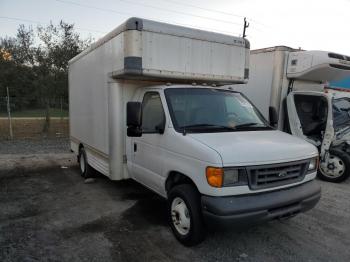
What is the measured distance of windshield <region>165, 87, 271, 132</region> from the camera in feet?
14.4

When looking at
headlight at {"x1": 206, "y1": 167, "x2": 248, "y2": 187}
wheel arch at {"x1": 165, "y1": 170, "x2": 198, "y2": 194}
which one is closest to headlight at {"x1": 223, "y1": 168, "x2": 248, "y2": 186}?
headlight at {"x1": 206, "y1": 167, "x2": 248, "y2": 187}

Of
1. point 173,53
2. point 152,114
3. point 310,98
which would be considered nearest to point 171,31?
point 173,53

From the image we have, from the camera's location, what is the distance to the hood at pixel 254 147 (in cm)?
358

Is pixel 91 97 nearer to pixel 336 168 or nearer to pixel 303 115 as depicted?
pixel 303 115

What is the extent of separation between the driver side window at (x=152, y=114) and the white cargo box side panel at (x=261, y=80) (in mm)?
4380

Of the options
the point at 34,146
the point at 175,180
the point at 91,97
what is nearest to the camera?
the point at 175,180

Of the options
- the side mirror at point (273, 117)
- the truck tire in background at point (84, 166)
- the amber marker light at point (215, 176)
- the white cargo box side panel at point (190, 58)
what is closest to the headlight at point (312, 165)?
the side mirror at point (273, 117)

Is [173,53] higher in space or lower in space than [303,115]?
higher

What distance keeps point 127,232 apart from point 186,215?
1.02m

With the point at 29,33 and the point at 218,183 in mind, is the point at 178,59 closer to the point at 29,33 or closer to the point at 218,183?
the point at 218,183

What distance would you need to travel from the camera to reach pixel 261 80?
28.2 feet

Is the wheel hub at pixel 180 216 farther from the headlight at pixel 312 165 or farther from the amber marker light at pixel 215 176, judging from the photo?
the headlight at pixel 312 165

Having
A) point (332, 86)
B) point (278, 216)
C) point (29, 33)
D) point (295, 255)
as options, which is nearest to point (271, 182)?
point (278, 216)

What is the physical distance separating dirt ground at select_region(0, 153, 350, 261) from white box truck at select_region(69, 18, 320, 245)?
1.47 ft
